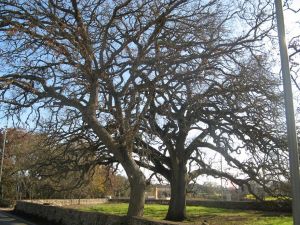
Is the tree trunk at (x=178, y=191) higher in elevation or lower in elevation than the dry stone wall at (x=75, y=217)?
higher

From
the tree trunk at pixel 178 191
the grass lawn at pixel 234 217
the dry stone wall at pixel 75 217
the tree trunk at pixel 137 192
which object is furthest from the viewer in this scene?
the tree trunk at pixel 178 191

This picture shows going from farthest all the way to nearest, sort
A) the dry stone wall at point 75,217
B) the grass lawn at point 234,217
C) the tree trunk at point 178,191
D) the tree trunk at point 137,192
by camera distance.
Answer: the tree trunk at point 178,191 → the grass lawn at point 234,217 → the tree trunk at point 137,192 → the dry stone wall at point 75,217

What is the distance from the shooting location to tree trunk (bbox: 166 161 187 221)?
2852 cm

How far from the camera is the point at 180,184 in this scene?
1129 inches

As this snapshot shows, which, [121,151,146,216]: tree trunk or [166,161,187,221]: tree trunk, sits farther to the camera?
[166,161,187,221]: tree trunk

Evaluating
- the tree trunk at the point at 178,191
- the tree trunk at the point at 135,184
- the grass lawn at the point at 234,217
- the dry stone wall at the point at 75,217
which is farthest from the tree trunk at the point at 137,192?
the tree trunk at the point at 178,191

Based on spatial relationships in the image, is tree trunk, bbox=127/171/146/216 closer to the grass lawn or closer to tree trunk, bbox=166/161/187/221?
the grass lawn

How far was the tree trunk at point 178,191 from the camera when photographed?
2852 centimetres

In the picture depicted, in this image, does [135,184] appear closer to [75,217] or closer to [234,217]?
[75,217]

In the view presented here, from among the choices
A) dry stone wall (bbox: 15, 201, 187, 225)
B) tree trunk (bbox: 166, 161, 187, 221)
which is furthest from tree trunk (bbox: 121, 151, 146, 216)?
tree trunk (bbox: 166, 161, 187, 221)

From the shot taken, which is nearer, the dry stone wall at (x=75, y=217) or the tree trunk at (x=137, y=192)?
the dry stone wall at (x=75, y=217)

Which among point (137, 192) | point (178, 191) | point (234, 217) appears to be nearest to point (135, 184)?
point (137, 192)

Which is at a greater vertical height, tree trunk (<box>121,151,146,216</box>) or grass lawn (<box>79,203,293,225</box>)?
tree trunk (<box>121,151,146,216</box>)

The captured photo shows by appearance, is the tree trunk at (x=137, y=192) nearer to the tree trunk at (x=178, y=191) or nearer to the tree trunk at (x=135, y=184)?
the tree trunk at (x=135, y=184)
